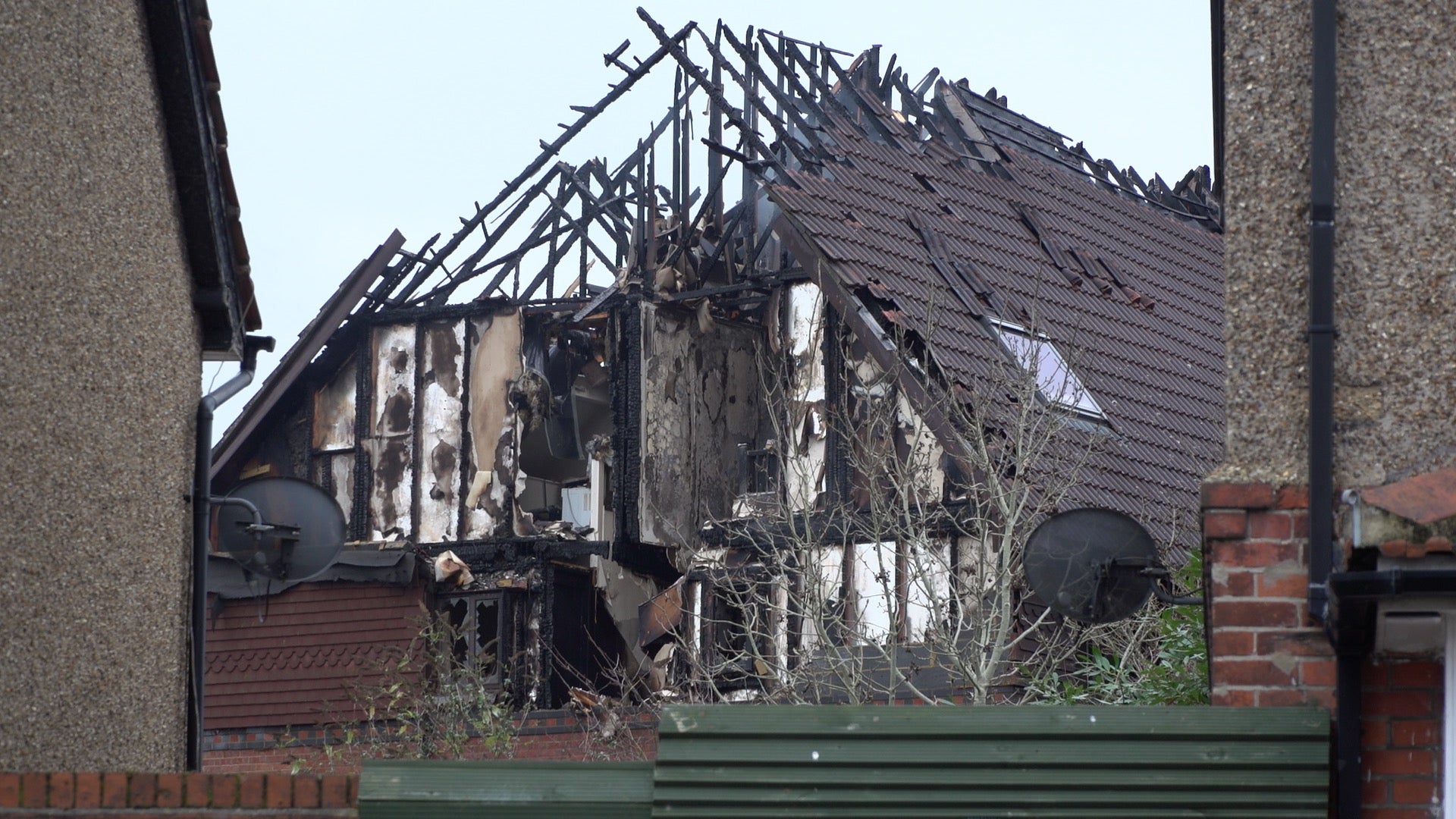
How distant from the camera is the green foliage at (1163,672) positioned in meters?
10.1

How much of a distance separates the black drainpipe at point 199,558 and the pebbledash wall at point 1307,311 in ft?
19.2

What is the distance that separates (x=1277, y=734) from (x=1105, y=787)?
0.50 metres

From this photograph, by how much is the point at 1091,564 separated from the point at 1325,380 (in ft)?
6.67

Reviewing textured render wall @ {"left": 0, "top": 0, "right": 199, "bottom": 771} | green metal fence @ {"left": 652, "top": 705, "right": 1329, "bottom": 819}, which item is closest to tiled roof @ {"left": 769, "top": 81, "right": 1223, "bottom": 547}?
textured render wall @ {"left": 0, "top": 0, "right": 199, "bottom": 771}

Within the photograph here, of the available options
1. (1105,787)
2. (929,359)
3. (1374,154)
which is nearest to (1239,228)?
(1374,154)

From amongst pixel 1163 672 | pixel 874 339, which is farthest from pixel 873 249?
pixel 1163 672

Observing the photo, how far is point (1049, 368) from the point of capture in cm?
1883

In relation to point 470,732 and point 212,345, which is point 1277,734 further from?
point 470,732

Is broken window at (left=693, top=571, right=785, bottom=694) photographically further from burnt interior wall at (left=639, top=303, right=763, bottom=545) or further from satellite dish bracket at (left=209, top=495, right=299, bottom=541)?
satellite dish bracket at (left=209, top=495, right=299, bottom=541)

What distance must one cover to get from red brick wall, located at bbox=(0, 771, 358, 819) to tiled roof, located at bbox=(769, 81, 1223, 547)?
10448mm

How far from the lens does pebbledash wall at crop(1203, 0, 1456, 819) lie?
571 cm

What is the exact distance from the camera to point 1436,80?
5984mm

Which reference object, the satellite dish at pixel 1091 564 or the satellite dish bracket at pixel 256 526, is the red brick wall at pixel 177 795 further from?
the satellite dish bracket at pixel 256 526

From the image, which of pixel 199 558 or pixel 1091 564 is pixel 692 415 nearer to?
pixel 199 558
